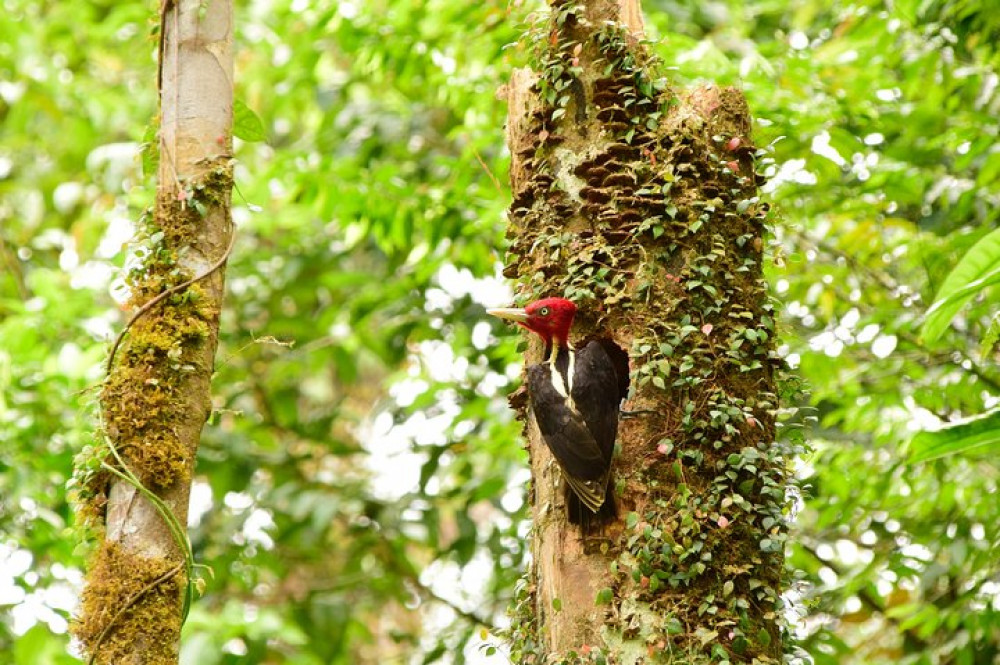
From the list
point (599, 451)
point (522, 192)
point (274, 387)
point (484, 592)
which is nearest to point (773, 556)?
point (599, 451)

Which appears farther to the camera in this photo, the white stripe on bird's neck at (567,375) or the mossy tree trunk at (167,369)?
the white stripe on bird's neck at (567,375)

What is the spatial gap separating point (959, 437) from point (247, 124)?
2397 millimetres

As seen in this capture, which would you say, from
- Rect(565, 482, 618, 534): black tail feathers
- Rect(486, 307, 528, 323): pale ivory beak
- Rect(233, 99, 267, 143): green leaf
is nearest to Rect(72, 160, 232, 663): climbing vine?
Rect(233, 99, 267, 143): green leaf

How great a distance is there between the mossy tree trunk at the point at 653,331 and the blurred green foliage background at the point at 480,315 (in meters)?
0.33

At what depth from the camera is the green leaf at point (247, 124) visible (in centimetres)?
363

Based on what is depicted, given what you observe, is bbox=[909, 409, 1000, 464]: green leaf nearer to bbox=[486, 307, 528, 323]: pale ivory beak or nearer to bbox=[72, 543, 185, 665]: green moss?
bbox=[486, 307, 528, 323]: pale ivory beak

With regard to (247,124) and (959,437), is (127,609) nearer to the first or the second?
(247,124)

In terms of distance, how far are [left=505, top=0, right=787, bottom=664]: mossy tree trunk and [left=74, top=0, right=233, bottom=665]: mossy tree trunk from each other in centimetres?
107

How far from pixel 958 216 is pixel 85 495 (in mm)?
3899

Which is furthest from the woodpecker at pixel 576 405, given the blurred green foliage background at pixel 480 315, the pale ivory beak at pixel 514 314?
the blurred green foliage background at pixel 480 315

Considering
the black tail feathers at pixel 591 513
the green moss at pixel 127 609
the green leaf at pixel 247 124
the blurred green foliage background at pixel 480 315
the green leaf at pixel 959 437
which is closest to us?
the green leaf at pixel 959 437

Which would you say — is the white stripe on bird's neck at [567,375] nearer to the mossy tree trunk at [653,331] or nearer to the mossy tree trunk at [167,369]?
the mossy tree trunk at [653,331]

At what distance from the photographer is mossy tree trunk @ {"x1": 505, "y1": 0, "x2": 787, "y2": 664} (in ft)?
10.2

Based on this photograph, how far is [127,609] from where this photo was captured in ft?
9.02
